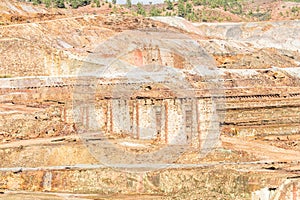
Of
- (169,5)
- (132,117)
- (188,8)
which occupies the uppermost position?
(169,5)

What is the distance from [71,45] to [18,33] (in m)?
4.39

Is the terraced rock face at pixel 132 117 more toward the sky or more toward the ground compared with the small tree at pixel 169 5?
more toward the ground

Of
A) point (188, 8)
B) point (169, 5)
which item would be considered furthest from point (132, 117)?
point (169, 5)

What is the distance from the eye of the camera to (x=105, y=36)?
157 feet

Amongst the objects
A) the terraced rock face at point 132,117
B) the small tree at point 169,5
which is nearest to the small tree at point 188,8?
the small tree at point 169,5

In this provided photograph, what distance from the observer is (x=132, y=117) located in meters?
25.1

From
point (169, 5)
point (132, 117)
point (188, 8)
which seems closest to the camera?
point (132, 117)

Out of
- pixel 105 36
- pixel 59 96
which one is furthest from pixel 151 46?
pixel 59 96

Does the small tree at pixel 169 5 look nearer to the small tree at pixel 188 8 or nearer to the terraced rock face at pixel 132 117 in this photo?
the small tree at pixel 188 8

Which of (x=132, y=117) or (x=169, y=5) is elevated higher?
(x=169, y=5)

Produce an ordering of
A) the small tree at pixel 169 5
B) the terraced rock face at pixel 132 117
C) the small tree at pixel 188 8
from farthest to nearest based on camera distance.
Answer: the small tree at pixel 169 5 < the small tree at pixel 188 8 < the terraced rock face at pixel 132 117

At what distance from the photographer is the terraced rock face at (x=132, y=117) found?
1764cm

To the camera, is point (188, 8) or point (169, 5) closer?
point (188, 8)

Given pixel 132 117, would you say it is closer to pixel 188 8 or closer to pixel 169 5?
pixel 188 8
